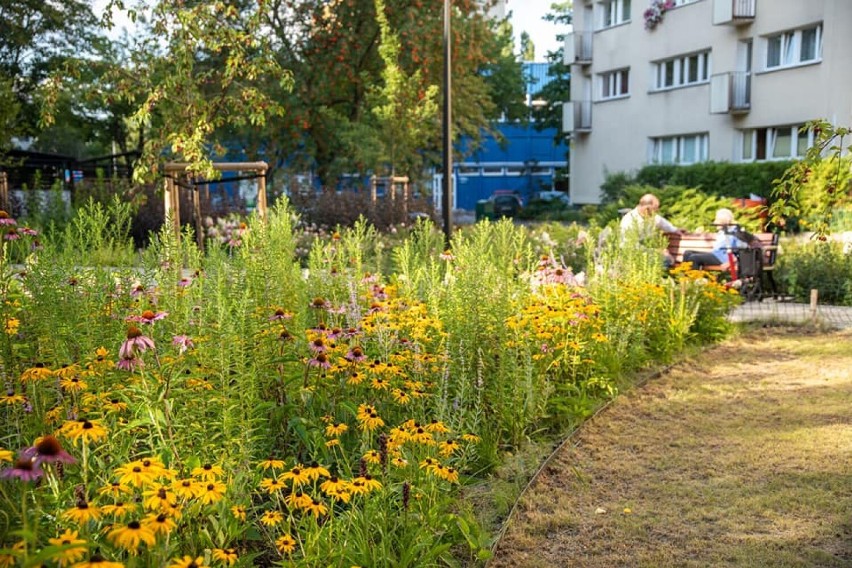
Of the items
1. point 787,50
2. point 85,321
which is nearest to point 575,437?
point 85,321

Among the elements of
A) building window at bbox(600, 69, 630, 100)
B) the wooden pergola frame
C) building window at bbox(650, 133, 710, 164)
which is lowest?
the wooden pergola frame

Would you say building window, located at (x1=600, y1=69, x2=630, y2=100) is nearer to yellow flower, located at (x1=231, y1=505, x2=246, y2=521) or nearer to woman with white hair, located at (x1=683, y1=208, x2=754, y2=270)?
woman with white hair, located at (x1=683, y1=208, x2=754, y2=270)

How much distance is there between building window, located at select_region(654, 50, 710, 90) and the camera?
29.1m

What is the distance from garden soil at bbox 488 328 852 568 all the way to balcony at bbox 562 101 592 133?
29.0 metres

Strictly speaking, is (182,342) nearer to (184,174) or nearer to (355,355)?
(355,355)

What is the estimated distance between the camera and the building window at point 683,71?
29094mm

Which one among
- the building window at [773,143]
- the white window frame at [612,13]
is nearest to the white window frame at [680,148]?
the building window at [773,143]

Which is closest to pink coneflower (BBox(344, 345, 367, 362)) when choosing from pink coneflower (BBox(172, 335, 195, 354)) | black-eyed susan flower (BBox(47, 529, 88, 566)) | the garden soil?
pink coneflower (BBox(172, 335, 195, 354))

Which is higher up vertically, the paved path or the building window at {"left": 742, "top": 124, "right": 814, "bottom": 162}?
the building window at {"left": 742, "top": 124, "right": 814, "bottom": 162}

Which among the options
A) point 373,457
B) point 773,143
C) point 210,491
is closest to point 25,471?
point 210,491

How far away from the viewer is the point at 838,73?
23.3 metres

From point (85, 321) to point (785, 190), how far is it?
3.36m

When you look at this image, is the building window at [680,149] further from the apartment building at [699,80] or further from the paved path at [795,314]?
the paved path at [795,314]

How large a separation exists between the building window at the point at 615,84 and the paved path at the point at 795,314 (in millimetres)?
23429
